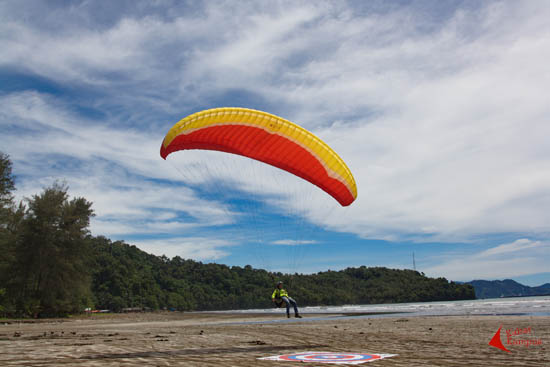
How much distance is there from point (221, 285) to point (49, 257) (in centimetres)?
9273

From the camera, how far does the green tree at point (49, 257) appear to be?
1432 inches

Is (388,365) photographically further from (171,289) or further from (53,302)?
(171,289)

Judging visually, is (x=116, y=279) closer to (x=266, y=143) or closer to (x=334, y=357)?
(x=266, y=143)

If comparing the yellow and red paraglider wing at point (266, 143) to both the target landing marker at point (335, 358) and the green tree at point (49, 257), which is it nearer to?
the target landing marker at point (335, 358)

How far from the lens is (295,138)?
14383 millimetres

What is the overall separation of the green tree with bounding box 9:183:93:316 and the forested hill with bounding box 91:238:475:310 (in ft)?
164

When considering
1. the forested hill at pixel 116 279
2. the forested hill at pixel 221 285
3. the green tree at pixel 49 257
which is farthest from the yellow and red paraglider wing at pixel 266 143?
the forested hill at pixel 221 285

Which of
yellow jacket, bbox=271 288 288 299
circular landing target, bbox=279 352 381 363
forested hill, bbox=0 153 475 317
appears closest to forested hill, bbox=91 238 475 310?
forested hill, bbox=0 153 475 317

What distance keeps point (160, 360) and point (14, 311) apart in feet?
119

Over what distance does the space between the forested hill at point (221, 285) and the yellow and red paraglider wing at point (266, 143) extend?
71169 millimetres

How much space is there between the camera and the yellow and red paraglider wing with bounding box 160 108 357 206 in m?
13.8

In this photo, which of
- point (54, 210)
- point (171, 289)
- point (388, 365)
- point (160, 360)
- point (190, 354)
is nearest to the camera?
point (388, 365)

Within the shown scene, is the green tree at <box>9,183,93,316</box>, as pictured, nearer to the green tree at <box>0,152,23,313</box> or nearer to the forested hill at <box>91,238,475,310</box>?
the green tree at <box>0,152,23,313</box>

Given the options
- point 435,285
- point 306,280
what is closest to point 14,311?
point 306,280
